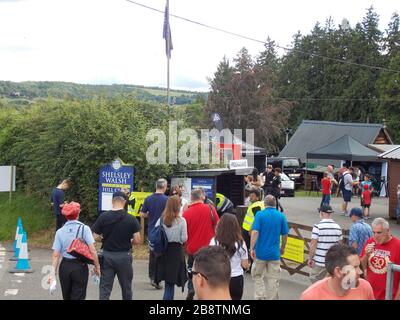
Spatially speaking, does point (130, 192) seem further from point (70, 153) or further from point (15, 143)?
point (15, 143)

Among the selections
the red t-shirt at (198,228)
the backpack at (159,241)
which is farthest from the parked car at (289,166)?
the backpack at (159,241)

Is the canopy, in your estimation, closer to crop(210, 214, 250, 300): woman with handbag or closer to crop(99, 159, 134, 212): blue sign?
crop(99, 159, 134, 212): blue sign

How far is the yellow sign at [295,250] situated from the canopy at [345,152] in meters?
21.9

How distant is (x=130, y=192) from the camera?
15336 mm

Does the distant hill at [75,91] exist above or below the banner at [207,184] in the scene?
above

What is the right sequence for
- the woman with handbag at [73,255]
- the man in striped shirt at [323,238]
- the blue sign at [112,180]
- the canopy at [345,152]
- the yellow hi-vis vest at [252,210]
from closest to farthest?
1. the woman with handbag at [73,255]
2. the man in striped shirt at [323,238]
3. the yellow hi-vis vest at [252,210]
4. the blue sign at [112,180]
5. the canopy at [345,152]

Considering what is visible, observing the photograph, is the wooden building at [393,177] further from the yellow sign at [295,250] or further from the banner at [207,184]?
the yellow sign at [295,250]

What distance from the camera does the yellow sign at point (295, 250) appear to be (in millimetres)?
11906

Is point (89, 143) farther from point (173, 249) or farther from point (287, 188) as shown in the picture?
point (287, 188)

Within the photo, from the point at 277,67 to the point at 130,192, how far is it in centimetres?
7105

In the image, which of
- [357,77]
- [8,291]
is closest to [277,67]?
[357,77]

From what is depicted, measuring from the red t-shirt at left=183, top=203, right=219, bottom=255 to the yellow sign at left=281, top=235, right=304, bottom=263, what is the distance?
3484 millimetres

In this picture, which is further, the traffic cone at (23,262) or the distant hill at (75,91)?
the distant hill at (75,91)

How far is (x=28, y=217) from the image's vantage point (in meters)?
18.5
